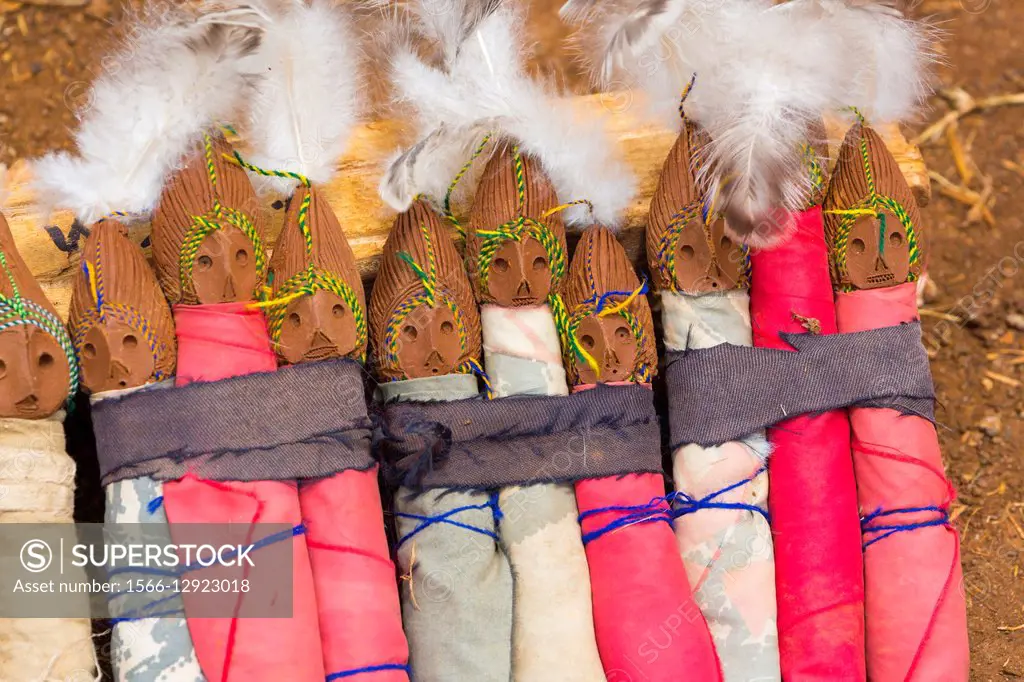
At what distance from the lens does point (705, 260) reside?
→ 184 centimetres

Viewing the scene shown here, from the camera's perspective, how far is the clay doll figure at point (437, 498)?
1.67m

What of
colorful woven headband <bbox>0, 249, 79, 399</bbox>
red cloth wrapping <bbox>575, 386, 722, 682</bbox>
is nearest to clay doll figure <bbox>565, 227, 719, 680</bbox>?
red cloth wrapping <bbox>575, 386, 722, 682</bbox>

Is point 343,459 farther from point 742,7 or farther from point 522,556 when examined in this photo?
point 742,7

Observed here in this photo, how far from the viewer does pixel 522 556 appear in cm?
172

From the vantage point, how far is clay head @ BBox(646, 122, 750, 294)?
6.00ft

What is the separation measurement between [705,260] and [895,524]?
555 millimetres

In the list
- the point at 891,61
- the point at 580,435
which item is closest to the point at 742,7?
the point at 891,61

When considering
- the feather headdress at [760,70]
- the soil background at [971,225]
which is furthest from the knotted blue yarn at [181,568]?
the soil background at [971,225]

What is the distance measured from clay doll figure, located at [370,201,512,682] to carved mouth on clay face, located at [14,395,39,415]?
0.53 m

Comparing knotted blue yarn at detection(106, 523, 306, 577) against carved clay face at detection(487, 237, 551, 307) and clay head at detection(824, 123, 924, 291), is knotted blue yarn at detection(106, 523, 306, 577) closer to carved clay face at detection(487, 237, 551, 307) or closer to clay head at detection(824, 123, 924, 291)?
carved clay face at detection(487, 237, 551, 307)

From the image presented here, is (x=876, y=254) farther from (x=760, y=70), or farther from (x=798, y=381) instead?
(x=760, y=70)

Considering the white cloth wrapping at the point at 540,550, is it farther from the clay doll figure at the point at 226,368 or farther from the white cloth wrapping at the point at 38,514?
the white cloth wrapping at the point at 38,514

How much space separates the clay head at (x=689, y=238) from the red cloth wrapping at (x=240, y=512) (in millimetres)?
701

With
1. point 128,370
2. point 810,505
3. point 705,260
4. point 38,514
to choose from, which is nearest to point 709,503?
point 810,505
